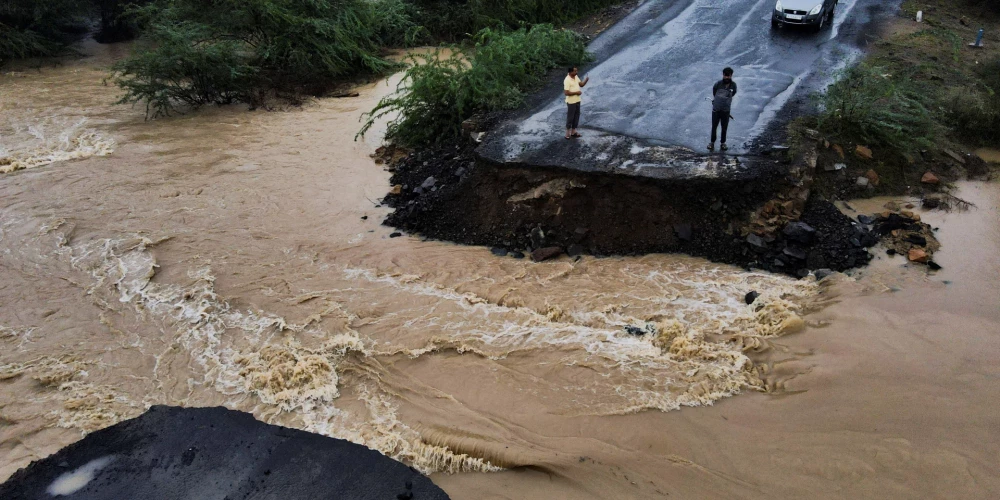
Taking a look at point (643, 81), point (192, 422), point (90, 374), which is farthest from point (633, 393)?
point (643, 81)

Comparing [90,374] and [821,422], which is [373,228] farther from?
[821,422]

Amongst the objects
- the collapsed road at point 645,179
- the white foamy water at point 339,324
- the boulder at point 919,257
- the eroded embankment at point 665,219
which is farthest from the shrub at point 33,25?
the boulder at point 919,257

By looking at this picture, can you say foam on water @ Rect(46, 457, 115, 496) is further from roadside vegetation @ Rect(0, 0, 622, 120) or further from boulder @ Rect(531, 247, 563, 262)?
roadside vegetation @ Rect(0, 0, 622, 120)

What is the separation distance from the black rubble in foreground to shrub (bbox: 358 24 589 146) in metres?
7.80

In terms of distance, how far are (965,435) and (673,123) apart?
6.32 m

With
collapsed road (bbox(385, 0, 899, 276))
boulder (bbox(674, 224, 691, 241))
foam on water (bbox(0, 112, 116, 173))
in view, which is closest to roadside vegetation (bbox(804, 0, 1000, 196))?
collapsed road (bbox(385, 0, 899, 276))

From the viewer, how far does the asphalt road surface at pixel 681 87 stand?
33.1 feet

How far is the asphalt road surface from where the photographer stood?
33.1ft

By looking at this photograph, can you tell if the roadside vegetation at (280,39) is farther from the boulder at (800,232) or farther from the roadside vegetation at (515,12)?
the boulder at (800,232)

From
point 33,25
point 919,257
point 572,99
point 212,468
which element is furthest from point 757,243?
point 33,25

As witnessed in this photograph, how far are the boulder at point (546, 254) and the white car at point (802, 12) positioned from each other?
9369 mm

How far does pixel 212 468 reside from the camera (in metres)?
5.84

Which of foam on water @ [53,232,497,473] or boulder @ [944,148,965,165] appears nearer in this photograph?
foam on water @ [53,232,497,473]

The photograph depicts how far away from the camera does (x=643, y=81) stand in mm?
12750
